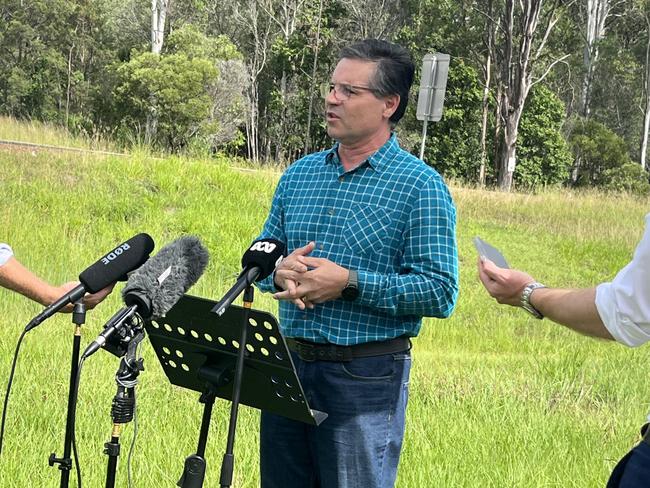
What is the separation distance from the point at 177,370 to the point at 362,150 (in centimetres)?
115

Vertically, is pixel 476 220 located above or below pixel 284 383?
below

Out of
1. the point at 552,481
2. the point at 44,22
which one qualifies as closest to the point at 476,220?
the point at 552,481

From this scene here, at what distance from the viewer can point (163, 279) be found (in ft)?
7.45

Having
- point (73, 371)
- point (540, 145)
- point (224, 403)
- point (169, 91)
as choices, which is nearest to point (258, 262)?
point (73, 371)

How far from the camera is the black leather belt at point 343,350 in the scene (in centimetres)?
313

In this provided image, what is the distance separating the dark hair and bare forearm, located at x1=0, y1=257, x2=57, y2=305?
1.47m

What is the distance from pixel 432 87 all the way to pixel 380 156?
1305 centimetres

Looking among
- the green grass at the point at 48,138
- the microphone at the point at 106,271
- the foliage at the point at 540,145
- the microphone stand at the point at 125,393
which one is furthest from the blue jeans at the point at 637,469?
the foliage at the point at 540,145

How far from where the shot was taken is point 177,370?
9.53ft

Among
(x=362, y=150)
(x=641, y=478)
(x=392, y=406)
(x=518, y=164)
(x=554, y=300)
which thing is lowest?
(x=518, y=164)

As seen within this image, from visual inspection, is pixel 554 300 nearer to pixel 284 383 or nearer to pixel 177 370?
pixel 284 383

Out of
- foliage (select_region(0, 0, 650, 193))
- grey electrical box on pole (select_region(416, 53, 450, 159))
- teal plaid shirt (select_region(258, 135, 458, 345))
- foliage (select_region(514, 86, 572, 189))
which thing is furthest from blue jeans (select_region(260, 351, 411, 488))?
foliage (select_region(514, 86, 572, 189))

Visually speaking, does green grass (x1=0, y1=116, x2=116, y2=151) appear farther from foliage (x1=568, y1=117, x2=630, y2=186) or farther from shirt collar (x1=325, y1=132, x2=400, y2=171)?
foliage (x1=568, y1=117, x2=630, y2=186)

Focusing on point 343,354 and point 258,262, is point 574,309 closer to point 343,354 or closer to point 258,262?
point 258,262
